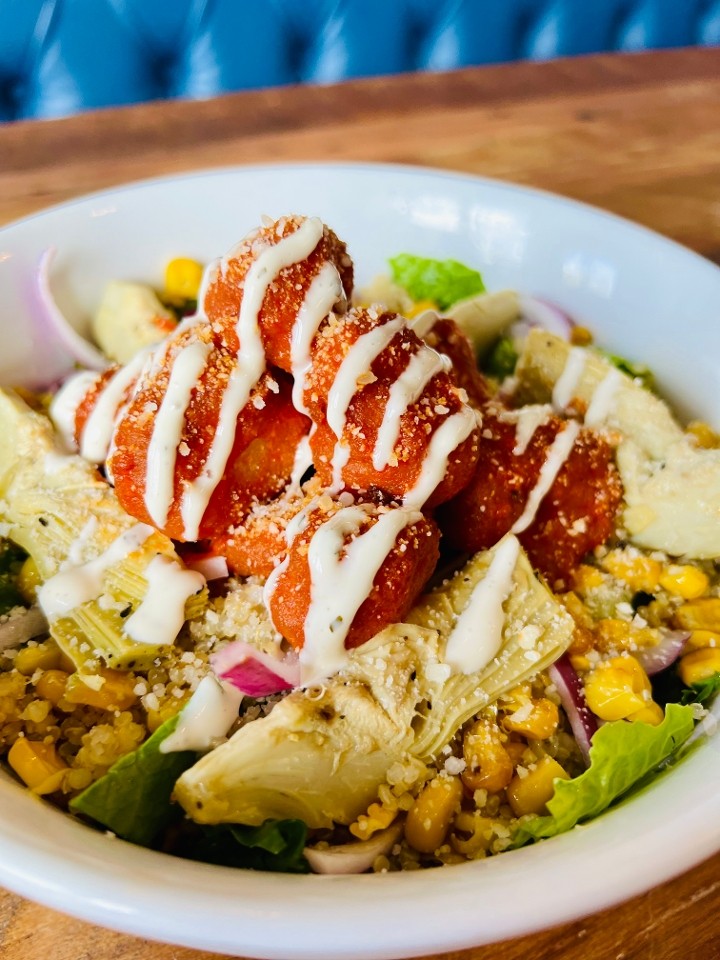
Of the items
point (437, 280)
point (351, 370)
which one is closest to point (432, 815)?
point (351, 370)

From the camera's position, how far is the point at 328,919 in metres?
1.20

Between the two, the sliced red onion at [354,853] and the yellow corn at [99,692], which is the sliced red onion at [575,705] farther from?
the yellow corn at [99,692]

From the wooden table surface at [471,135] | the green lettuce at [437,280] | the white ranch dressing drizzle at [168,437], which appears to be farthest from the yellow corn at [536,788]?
the wooden table surface at [471,135]

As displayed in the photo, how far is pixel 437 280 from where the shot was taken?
9.00 ft

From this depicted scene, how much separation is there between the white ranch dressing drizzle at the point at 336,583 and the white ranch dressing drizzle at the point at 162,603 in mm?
315

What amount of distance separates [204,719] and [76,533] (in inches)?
23.1

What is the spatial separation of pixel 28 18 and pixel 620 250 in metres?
3.93

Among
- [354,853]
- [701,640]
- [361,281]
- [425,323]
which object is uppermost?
[425,323]

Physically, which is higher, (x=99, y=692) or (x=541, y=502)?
(x=541, y=502)

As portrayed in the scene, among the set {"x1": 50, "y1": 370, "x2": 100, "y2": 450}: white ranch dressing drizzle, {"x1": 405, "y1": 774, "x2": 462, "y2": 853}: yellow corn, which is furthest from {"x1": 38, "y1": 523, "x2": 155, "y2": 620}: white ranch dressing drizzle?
{"x1": 405, "y1": 774, "x2": 462, "y2": 853}: yellow corn

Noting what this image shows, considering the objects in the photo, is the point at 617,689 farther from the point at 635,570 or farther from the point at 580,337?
the point at 580,337

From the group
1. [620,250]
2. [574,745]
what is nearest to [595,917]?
[574,745]

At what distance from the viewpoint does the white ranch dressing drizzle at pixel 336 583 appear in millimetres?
1577

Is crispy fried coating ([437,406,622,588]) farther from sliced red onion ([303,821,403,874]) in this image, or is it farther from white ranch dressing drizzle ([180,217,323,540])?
sliced red onion ([303,821,403,874])
